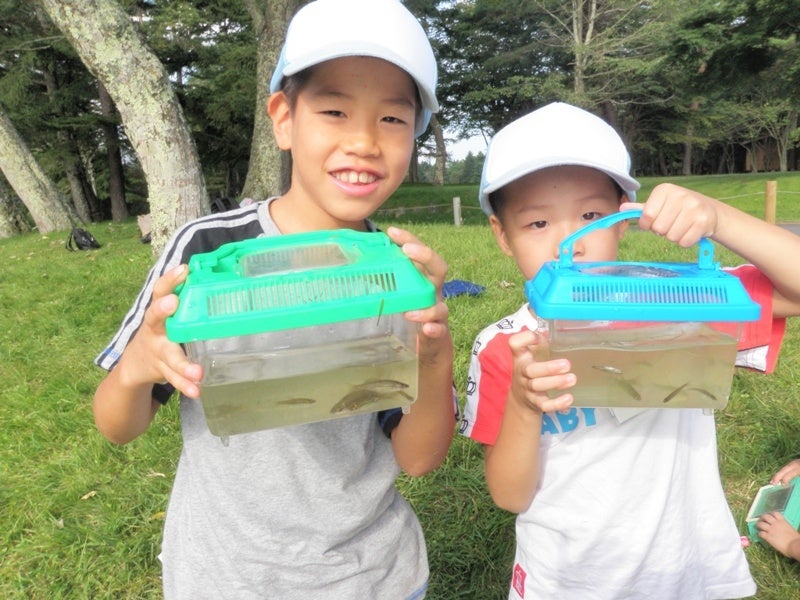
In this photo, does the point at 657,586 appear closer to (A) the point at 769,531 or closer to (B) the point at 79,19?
(A) the point at 769,531

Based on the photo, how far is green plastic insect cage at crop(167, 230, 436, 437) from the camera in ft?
2.66

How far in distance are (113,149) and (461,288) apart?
1718 cm

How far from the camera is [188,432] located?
1.27 meters

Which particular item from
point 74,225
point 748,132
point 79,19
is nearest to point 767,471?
point 79,19

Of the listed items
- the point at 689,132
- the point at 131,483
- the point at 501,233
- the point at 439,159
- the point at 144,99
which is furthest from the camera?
the point at 689,132

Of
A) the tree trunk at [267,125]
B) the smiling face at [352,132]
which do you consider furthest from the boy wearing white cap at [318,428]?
→ the tree trunk at [267,125]

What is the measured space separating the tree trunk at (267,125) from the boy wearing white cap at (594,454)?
25.6 ft

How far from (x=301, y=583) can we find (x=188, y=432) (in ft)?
1.28

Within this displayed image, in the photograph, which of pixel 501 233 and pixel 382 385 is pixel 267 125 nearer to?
pixel 501 233

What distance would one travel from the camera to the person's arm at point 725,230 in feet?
3.55

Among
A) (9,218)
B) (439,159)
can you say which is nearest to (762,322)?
(9,218)

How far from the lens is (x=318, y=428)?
1253mm

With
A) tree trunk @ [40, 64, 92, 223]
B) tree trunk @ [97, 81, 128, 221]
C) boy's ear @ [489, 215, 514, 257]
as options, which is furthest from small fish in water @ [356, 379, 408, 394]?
tree trunk @ [97, 81, 128, 221]

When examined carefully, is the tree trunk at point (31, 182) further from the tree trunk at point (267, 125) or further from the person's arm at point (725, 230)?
the person's arm at point (725, 230)
